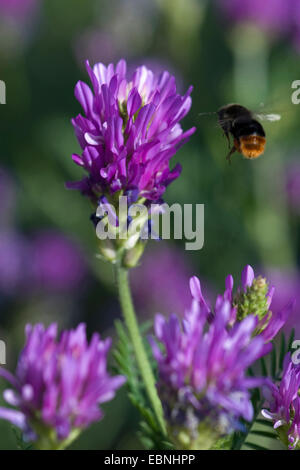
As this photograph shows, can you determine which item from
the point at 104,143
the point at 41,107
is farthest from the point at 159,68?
the point at 104,143

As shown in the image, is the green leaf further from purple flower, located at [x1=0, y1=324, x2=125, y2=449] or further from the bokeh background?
the bokeh background

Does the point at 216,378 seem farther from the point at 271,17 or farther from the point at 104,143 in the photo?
the point at 271,17

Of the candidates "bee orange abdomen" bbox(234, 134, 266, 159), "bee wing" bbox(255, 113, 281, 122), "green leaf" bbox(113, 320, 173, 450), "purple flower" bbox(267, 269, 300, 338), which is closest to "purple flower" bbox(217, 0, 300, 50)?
"purple flower" bbox(267, 269, 300, 338)

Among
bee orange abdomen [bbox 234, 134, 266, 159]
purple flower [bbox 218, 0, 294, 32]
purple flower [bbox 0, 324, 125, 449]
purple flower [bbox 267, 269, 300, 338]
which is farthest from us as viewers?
purple flower [bbox 218, 0, 294, 32]

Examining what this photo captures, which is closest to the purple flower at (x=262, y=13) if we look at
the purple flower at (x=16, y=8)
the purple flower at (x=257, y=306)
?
the purple flower at (x=16, y=8)

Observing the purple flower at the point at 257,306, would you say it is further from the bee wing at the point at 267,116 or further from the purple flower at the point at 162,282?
the purple flower at the point at 162,282

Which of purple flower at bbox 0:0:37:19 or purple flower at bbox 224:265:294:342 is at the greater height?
purple flower at bbox 0:0:37:19
